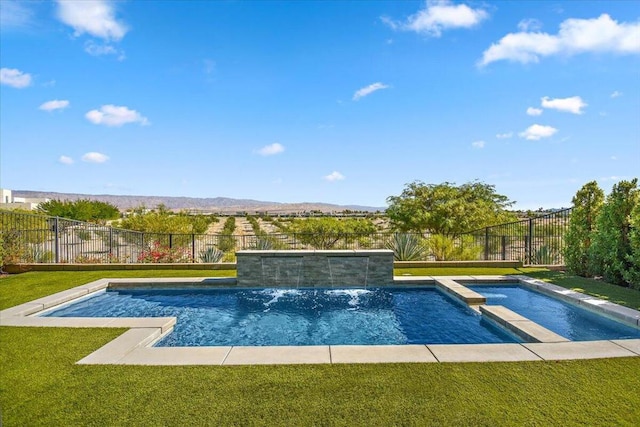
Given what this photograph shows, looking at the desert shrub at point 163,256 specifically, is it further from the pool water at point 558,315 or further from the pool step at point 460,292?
the pool water at point 558,315

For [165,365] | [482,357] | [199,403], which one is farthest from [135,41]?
[482,357]

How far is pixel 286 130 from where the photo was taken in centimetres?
3159

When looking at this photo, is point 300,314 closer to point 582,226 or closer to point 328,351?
point 328,351

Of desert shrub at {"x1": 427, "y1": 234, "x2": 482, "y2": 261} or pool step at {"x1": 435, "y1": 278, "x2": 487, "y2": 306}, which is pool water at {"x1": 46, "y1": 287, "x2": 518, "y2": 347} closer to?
pool step at {"x1": 435, "y1": 278, "x2": 487, "y2": 306}

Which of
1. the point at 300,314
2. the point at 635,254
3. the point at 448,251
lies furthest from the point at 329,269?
the point at 635,254

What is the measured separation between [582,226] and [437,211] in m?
9.21

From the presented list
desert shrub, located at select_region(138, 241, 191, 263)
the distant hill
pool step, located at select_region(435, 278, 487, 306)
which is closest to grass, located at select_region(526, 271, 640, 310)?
pool step, located at select_region(435, 278, 487, 306)

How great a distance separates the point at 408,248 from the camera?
12.5 m

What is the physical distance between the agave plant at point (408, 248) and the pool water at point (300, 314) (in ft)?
10.7

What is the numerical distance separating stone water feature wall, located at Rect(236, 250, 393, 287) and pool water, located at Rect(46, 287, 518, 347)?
240mm

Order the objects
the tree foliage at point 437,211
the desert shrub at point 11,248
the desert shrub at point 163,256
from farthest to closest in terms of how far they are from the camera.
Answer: the tree foliage at point 437,211 → the desert shrub at point 163,256 → the desert shrub at point 11,248

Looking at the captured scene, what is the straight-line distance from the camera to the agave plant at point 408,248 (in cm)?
1254

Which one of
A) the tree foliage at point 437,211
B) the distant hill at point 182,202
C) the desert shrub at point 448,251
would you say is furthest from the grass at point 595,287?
the distant hill at point 182,202

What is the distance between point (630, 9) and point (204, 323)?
11746mm
